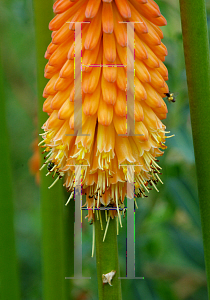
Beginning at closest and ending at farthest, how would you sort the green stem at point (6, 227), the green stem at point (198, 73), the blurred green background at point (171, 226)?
the green stem at point (198, 73), the green stem at point (6, 227), the blurred green background at point (171, 226)

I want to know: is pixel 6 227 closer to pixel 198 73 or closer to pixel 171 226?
pixel 198 73

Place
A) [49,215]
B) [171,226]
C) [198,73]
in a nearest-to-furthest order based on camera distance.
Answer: [198,73] → [49,215] → [171,226]

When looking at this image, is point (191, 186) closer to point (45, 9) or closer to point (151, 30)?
point (151, 30)

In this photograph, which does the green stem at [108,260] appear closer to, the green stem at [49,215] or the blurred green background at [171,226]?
the green stem at [49,215]

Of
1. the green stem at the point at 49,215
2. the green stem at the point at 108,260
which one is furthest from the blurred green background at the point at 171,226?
the green stem at the point at 108,260

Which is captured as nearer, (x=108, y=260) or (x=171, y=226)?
(x=108, y=260)

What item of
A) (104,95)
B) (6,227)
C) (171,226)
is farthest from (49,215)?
(171,226)
